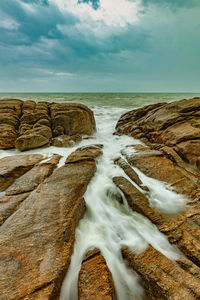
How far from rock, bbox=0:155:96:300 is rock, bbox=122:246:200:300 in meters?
1.24

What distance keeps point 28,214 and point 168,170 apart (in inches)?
163

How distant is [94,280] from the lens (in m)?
2.02

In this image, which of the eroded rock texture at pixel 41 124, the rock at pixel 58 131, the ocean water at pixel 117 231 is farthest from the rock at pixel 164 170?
the rock at pixel 58 131

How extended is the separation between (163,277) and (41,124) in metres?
8.62

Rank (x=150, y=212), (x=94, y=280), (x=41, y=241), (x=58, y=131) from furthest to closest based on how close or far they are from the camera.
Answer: (x=58, y=131), (x=150, y=212), (x=41, y=241), (x=94, y=280)

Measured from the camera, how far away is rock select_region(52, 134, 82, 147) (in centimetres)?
744

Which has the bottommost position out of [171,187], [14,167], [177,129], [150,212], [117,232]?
[117,232]

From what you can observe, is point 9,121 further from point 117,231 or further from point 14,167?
point 117,231

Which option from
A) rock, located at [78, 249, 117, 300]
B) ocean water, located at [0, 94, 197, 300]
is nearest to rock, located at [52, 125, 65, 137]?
ocean water, located at [0, 94, 197, 300]

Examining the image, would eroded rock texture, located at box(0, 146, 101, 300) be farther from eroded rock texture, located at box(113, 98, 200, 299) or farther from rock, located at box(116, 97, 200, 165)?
rock, located at box(116, 97, 200, 165)

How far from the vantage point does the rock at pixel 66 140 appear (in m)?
7.44

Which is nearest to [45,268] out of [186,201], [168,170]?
[186,201]

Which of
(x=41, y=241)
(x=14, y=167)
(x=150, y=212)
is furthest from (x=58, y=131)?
(x=150, y=212)

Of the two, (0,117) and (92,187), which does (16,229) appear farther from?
(0,117)
